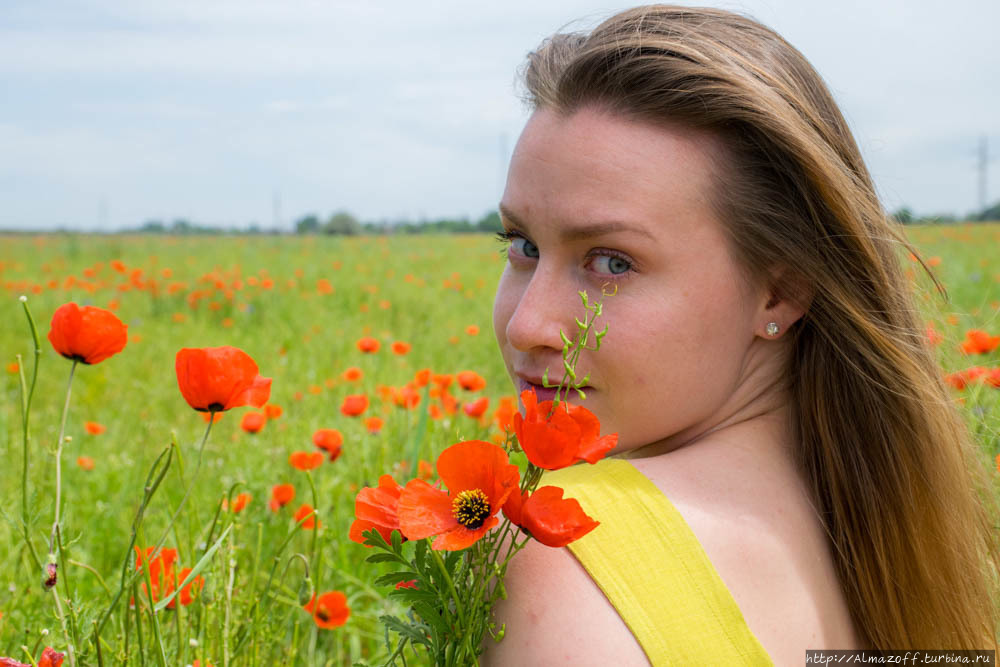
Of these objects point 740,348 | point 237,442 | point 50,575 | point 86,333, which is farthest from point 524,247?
point 237,442

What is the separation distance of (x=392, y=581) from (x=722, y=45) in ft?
3.05

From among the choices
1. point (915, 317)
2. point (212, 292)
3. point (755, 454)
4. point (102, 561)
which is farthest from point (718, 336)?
point (212, 292)

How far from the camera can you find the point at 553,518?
0.74 meters

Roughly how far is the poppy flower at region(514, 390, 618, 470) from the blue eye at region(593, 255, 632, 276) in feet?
1.53

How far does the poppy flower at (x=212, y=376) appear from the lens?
1067 millimetres

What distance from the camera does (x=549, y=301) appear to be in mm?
1191

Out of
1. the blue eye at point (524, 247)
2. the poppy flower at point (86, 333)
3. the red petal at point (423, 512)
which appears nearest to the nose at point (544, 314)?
the blue eye at point (524, 247)

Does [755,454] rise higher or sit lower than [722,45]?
lower

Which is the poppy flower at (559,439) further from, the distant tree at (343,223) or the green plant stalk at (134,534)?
the distant tree at (343,223)

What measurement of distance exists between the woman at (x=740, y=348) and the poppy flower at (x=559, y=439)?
258 mm

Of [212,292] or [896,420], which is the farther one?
[212,292]

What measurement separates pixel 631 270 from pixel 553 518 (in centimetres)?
52

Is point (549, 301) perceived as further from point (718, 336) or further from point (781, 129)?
point (781, 129)

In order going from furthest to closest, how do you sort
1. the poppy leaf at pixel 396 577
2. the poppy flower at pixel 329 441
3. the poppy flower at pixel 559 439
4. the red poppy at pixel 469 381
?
1. the red poppy at pixel 469 381
2. the poppy flower at pixel 329 441
3. the poppy leaf at pixel 396 577
4. the poppy flower at pixel 559 439
